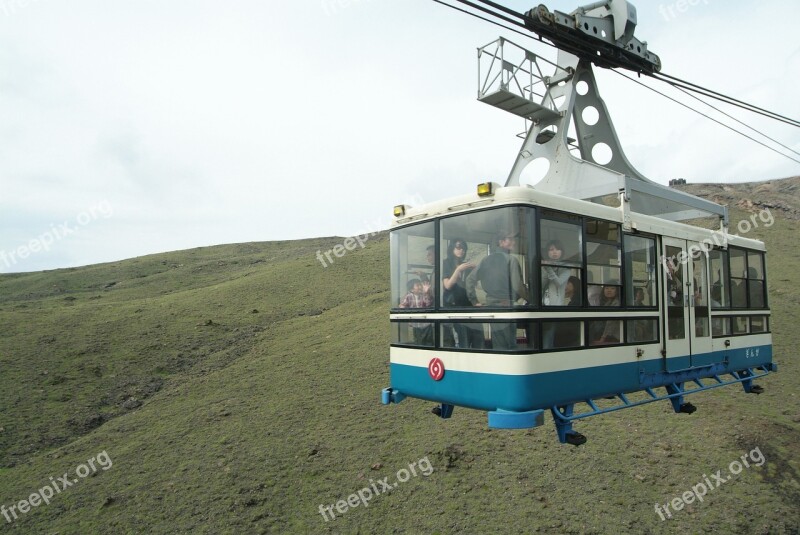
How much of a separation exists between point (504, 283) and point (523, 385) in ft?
3.78

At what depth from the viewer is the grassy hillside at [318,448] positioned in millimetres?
8812

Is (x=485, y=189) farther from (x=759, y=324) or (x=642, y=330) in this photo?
(x=759, y=324)

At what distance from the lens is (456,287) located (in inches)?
268

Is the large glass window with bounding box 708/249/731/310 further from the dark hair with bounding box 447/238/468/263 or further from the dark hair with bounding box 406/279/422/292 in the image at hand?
the dark hair with bounding box 406/279/422/292

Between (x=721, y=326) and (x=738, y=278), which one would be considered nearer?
(x=721, y=326)

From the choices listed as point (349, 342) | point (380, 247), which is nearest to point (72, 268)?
point (380, 247)

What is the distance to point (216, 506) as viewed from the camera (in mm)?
9039

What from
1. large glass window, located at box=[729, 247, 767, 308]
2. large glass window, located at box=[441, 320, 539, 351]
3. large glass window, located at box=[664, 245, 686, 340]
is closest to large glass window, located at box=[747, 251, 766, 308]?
large glass window, located at box=[729, 247, 767, 308]

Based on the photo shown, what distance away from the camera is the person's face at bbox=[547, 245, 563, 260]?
6.38 m

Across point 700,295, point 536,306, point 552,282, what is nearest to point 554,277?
point 552,282

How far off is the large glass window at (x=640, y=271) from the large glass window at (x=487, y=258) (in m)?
2.11

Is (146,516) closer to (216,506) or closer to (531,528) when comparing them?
(216,506)

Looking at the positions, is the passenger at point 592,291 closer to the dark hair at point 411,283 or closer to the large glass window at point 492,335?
the large glass window at point 492,335

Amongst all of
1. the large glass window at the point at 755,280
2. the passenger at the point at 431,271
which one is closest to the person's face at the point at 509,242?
the passenger at the point at 431,271
